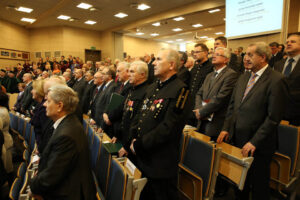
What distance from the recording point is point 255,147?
158 cm

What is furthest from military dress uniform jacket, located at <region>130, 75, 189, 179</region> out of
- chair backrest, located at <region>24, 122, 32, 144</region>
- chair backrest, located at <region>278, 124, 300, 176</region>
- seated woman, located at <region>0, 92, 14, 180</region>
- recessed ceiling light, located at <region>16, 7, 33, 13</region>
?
recessed ceiling light, located at <region>16, 7, 33, 13</region>

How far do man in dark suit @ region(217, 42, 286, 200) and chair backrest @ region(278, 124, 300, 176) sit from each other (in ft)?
1.05

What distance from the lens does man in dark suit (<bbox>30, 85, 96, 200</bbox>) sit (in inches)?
50.4

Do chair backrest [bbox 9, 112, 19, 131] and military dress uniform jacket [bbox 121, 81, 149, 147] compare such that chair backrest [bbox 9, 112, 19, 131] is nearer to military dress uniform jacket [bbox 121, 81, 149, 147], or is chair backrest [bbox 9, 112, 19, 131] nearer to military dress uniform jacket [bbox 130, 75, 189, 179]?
military dress uniform jacket [bbox 121, 81, 149, 147]

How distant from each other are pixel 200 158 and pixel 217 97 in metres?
0.74

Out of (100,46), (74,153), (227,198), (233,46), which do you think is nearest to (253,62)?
(227,198)

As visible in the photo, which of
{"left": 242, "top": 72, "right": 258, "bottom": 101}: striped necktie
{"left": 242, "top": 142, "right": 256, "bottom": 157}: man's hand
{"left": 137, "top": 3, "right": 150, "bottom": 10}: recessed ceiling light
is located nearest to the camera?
{"left": 242, "top": 142, "right": 256, "bottom": 157}: man's hand

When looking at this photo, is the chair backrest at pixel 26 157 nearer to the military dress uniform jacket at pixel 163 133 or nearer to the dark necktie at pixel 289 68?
the military dress uniform jacket at pixel 163 133

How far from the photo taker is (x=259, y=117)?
1661 millimetres

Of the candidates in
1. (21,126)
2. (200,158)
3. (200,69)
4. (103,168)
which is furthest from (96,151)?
(21,126)

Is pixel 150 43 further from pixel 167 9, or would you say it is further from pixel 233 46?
pixel 233 46

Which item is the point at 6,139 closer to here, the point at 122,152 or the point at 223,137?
the point at 122,152

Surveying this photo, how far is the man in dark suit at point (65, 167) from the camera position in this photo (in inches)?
50.4

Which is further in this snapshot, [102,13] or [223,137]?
[102,13]
